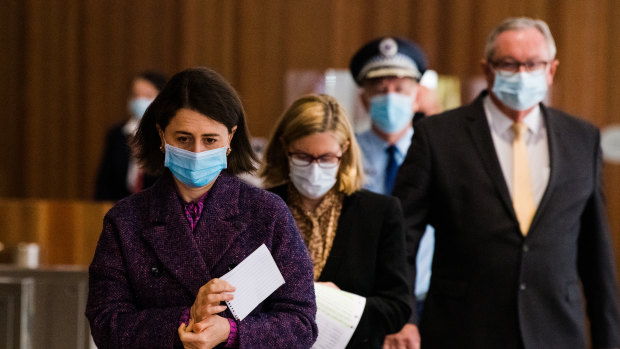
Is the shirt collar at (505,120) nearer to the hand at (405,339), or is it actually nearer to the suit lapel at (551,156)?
the suit lapel at (551,156)

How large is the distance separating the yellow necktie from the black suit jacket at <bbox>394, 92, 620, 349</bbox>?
4cm

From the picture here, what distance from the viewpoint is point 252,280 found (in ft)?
6.23

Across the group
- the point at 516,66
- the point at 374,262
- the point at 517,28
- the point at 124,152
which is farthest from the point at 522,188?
the point at 124,152

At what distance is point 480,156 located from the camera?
2910 mm

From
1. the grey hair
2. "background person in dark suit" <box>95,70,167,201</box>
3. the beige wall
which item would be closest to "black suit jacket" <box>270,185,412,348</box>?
the grey hair

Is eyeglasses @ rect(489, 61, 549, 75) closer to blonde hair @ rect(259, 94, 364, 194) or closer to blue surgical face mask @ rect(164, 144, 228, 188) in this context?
blonde hair @ rect(259, 94, 364, 194)

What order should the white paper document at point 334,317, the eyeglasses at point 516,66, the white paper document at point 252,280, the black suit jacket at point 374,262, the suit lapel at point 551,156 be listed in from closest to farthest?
1. the white paper document at point 252,280
2. the white paper document at point 334,317
3. the black suit jacket at point 374,262
4. the suit lapel at point 551,156
5. the eyeglasses at point 516,66

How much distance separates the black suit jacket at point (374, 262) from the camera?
96.8 inches

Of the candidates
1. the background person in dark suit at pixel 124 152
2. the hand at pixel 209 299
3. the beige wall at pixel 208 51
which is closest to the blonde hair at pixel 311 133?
the hand at pixel 209 299

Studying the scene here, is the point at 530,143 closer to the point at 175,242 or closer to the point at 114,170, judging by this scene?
the point at 175,242

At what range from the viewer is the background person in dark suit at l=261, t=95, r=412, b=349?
97.3 inches

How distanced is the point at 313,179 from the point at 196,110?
63cm

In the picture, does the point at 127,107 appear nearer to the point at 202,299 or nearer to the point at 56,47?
the point at 56,47

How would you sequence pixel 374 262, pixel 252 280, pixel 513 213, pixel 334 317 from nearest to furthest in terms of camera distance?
1. pixel 252 280
2. pixel 334 317
3. pixel 374 262
4. pixel 513 213
